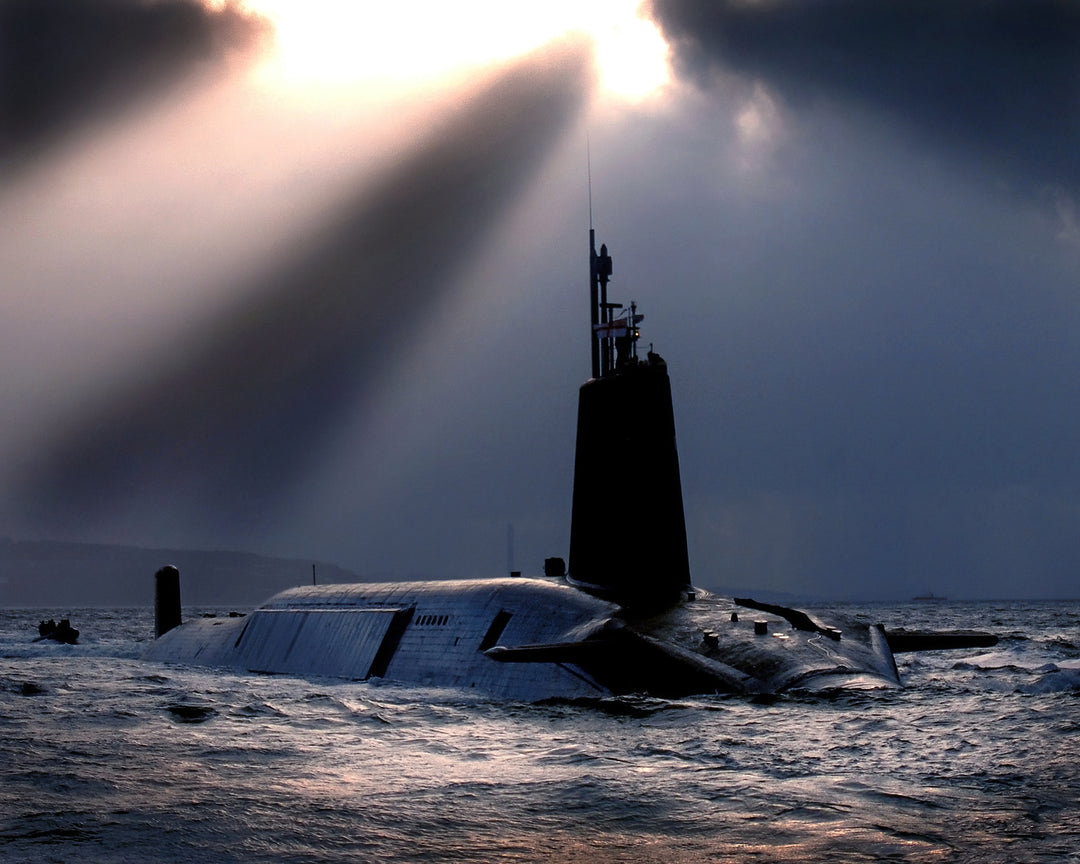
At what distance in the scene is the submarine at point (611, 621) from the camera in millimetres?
16828

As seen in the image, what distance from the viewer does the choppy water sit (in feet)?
26.6

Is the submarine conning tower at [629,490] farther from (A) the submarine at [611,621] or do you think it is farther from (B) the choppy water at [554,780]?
(B) the choppy water at [554,780]

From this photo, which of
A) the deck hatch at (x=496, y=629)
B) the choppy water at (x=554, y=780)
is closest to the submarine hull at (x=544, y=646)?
the deck hatch at (x=496, y=629)

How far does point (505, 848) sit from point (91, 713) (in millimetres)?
11783

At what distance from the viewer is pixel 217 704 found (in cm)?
1895

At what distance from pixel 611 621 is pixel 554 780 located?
7.89 metres

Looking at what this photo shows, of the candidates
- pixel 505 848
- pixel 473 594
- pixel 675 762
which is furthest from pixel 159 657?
pixel 505 848

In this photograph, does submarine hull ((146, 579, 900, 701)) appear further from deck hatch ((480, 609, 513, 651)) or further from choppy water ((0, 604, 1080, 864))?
choppy water ((0, 604, 1080, 864))

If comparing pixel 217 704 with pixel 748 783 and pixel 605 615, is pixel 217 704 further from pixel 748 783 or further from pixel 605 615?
pixel 748 783

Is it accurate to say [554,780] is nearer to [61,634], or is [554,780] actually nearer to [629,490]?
[629,490]

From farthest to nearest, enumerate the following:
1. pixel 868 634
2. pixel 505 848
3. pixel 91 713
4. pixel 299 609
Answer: pixel 299 609 → pixel 868 634 → pixel 91 713 → pixel 505 848

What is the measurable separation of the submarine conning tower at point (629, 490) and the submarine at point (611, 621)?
27 millimetres

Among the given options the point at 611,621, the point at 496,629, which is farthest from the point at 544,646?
the point at 496,629

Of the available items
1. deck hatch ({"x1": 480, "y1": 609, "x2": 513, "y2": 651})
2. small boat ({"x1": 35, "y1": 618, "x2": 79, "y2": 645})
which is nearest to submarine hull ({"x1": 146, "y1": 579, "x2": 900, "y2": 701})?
deck hatch ({"x1": 480, "y1": 609, "x2": 513, "y2": 651})
